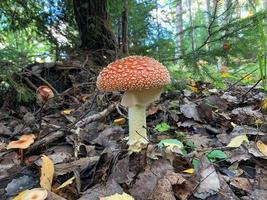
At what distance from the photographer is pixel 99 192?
1.95 metres

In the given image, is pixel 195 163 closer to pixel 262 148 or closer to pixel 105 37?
pixel 262 148

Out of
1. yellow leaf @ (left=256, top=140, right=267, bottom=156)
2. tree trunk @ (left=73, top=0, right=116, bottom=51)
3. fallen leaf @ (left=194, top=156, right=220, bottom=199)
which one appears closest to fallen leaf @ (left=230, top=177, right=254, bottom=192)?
fallen leaf @ (left=194, top=156, right=220, bottom=199)

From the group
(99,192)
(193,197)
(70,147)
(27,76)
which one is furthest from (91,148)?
(27,76)

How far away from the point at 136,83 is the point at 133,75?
51 mm

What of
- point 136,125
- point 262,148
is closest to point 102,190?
point 136,125

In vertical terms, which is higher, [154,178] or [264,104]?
[264,104]

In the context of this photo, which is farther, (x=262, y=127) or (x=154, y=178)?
(x=262, y=127)

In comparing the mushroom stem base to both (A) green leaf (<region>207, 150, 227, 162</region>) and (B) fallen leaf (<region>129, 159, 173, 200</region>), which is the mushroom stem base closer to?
(B) fallen leaf (<region>129, 159, 173, 200</region>)

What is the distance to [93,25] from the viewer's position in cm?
472

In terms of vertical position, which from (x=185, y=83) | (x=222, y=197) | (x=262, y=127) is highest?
(x=185, y=83)

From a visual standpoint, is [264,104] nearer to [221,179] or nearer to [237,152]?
[237,152]

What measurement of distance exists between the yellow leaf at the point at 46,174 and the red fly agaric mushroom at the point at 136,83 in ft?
1.80

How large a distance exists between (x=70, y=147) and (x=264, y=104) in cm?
179

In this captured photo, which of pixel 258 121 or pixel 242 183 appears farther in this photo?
pixel 258 121
